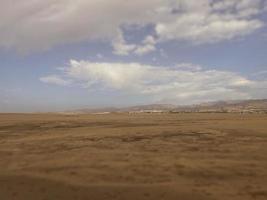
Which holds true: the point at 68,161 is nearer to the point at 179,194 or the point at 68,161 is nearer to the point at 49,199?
the point at 49,199

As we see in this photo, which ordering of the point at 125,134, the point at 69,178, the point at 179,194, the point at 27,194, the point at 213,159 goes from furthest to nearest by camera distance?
the point at 125,134
the point at 213,159
the point at 69,178
the point at 27,194
the point at 179,194

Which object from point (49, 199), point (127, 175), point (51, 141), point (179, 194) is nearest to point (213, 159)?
point (127, 175)

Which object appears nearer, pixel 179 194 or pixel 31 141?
pixel 179 194

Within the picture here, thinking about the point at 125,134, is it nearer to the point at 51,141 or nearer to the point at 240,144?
the point at 51,141

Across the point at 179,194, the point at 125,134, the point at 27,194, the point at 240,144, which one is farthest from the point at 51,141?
the point at 179,194

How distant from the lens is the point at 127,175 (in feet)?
43.1

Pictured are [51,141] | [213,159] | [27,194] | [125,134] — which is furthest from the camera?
[125,134]

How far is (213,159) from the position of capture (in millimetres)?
15172

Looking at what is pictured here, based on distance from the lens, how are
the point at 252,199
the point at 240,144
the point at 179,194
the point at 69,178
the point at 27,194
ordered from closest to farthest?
the point at 252,199, the point at 179,194, the point at 27,194, the point at 69,178, the point at 240,144

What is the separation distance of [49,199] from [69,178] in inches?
80.9

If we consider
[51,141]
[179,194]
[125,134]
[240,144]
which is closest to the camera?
[179,194]

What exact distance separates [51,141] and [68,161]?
6408mm

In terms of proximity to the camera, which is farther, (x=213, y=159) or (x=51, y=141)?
(x=51, y=141)

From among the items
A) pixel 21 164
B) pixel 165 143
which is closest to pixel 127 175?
pixel 21 164
